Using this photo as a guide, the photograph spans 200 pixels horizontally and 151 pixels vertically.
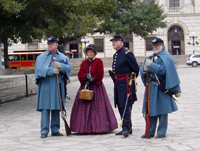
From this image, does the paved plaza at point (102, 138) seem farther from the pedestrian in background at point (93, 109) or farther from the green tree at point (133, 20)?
the green tree at point (133, 20)

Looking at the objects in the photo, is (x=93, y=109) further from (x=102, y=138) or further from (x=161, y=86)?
(x=161, y=86)

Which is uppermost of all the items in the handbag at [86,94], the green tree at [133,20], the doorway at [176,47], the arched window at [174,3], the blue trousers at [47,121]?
the arched window at [174,3]

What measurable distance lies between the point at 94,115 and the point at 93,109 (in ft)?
0.40

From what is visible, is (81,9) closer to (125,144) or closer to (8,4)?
(8,4)

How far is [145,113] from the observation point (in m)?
6.39

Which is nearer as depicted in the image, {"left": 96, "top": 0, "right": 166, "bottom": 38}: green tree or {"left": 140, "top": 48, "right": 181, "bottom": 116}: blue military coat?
{"left": 140, "top": 48, "right": 181, "bottom": 116}: blue military coat

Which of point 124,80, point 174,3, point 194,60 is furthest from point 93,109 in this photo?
point 174,3

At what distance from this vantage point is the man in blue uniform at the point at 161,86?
6316mm

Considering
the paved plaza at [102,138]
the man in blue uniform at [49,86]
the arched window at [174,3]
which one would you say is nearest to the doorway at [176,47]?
the arched window at [174,3]

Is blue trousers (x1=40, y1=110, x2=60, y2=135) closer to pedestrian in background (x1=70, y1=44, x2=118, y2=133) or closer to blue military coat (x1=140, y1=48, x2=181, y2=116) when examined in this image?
pedestrian in background (x1=70, y1=44, x2=118, y2=133)

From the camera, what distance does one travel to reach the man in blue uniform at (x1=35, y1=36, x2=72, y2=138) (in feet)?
22.3

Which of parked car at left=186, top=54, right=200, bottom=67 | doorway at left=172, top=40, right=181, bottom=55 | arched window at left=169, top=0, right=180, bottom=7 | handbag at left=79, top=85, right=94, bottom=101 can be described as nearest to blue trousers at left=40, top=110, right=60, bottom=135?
handbag at left=79, top=85, right=94, bottom=101

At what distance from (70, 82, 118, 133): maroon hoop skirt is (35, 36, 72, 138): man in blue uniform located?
361mm

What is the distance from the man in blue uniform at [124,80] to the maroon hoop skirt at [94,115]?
0.91 ft
